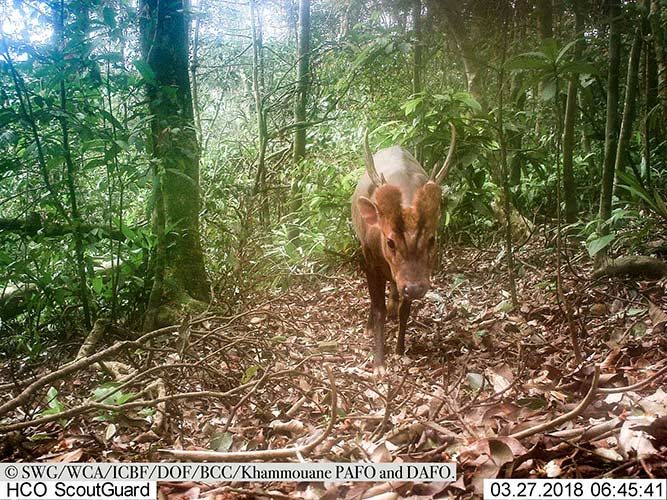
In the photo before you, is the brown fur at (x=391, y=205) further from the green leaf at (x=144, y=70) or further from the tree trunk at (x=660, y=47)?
the tree trunk at (x=660, y=47)

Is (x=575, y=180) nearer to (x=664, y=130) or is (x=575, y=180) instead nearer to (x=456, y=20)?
(x=664, y=130)

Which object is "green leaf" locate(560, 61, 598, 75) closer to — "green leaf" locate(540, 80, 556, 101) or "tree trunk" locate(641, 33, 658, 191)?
"green leaf" locate(540, 80, 556, 101)

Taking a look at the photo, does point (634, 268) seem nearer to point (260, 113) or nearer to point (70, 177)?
point (260, 113)

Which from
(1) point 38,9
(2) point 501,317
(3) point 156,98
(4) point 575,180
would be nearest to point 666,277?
(2) point 501,317

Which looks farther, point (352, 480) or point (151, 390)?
point (151, 390)

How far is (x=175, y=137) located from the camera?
9.45 ft

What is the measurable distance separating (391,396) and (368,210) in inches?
48.5

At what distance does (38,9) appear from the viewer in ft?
8.68

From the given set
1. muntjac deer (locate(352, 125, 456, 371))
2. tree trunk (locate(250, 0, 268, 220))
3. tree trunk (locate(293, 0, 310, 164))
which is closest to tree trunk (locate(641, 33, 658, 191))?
muntjac deer (locate(352, 125, 456, 371))

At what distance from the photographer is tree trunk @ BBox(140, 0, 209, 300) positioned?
2822 mm

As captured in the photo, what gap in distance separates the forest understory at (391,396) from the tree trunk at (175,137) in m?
0.41

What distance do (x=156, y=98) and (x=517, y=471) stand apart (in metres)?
2.35

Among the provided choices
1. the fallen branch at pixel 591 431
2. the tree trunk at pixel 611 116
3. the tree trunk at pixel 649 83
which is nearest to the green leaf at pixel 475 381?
the fallen branch at pixel 591 431

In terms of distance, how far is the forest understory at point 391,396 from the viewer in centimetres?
136
